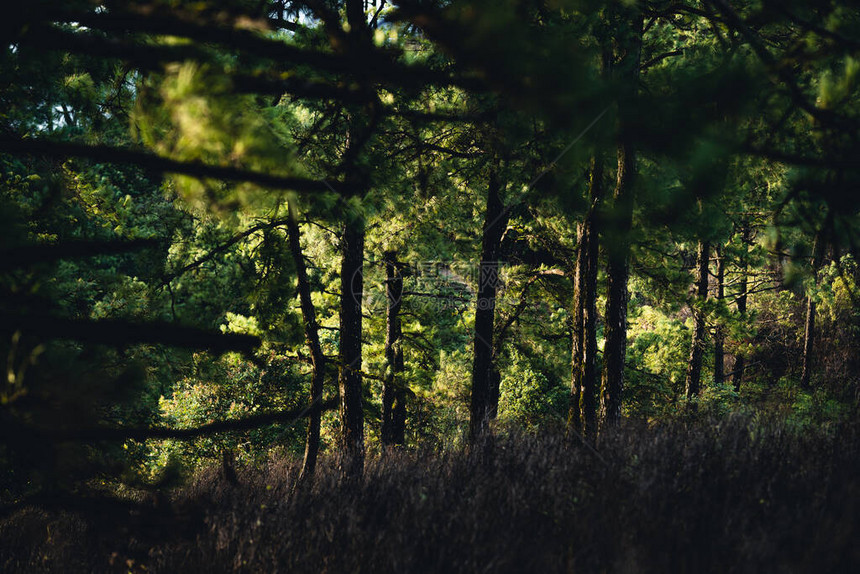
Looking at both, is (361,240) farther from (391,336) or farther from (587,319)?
(391,336)

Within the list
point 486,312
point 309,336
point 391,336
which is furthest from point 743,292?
point 309,336

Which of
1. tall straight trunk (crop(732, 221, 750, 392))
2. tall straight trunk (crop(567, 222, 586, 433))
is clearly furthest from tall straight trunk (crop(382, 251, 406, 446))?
tall straight trunk (crop(732, 221, 750, 392))

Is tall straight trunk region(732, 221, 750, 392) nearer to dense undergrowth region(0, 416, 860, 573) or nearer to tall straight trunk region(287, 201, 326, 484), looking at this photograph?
dense undergrowth region(0, 416, 860, 573)

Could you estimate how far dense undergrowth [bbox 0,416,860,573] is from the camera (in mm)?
2852

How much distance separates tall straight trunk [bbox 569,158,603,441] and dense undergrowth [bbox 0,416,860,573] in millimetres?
3044

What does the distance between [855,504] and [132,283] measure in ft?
28.7

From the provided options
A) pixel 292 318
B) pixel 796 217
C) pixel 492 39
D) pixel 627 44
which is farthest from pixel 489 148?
pixel 492 39

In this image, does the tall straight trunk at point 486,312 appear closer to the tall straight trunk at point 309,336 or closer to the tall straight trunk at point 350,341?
the tall straight trunk at point 350,341

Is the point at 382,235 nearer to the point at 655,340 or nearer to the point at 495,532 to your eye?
the point at 495,532

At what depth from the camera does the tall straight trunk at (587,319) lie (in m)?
7.97

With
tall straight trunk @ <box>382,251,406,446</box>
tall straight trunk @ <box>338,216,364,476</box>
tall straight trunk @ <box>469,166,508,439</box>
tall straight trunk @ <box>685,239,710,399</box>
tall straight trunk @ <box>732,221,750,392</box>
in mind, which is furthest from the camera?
tall straight trunk @ <box>685,239,710,399</box>

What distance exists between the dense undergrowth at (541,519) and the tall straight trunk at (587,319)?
9.99ft

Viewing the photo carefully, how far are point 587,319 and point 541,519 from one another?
5.28 m

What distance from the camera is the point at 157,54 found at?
2.32 meters
